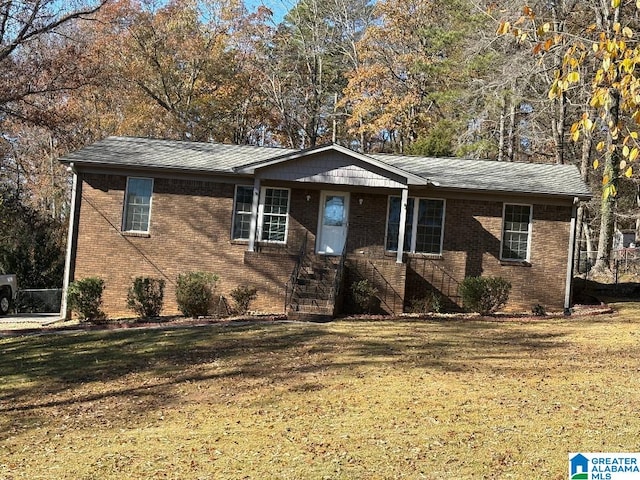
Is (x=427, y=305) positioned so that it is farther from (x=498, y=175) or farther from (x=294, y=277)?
(x=498, y=175)

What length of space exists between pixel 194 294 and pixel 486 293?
723cm

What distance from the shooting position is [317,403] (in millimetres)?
8055

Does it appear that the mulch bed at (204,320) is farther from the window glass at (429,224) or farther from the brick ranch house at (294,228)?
the window glass at (429,224)

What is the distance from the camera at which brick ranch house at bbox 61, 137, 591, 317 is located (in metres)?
17.6

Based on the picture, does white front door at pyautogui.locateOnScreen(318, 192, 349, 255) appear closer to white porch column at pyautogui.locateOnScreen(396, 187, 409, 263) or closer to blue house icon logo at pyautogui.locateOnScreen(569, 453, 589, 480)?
white porch column at pyautogui.locateOnScreen(396, 187, 409, 263)

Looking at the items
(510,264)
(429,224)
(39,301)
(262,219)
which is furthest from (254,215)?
(39,301)

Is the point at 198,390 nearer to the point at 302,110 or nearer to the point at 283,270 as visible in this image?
the point at 283,270

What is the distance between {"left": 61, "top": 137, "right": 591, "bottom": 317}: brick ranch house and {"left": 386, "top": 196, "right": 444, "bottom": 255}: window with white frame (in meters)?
0.03

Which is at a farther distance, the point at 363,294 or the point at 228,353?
the point at 363,294

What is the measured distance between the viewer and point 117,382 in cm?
974

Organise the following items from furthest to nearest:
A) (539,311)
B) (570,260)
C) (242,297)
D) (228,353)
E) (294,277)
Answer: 1. (570,260)
2. (539,311)
3. (294,277)
4. (242,297)
5. (228,353)

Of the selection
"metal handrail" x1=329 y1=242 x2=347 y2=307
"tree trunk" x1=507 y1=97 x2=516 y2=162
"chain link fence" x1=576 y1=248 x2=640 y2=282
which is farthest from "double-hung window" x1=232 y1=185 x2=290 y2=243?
"chain link fence" x1=576 y1=248 x2=640 y2=282

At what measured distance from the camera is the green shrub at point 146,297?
15.8 meters

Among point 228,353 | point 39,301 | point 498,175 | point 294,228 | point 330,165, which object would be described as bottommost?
point 39,301
